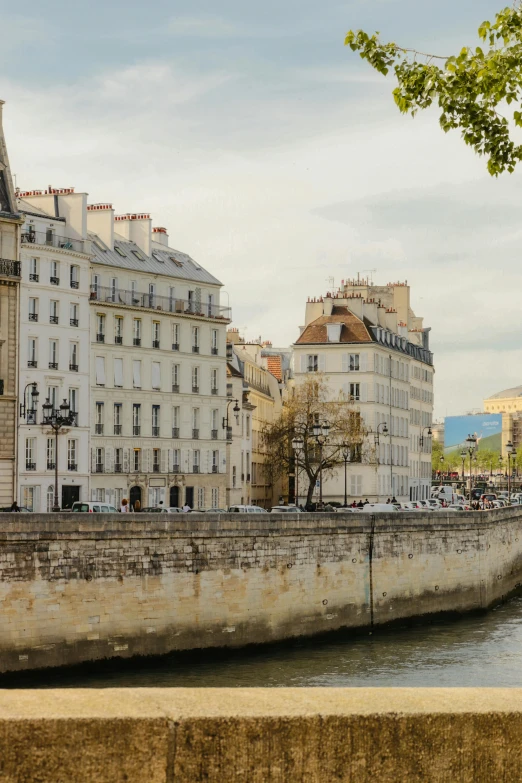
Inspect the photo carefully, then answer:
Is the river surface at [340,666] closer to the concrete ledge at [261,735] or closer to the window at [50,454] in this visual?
the concrete ledge at [261,735]

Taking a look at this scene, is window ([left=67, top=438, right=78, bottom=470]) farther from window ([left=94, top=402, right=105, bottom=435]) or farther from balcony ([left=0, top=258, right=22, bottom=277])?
balcony ([left=0, top=258, right=22, bottom=277])

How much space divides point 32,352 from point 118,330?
279 inches

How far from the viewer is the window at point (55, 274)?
214 ft

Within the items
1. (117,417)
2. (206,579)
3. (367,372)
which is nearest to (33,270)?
(117,417)

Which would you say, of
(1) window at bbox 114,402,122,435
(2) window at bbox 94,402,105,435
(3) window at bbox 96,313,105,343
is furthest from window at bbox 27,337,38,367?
(1) window at bbox 114,402,122,435

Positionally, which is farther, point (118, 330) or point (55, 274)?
point (118, 330)

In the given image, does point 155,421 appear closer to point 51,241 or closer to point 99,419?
point 99,419

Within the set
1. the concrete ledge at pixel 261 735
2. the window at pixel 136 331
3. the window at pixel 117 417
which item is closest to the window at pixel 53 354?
the window at pixel 117 417

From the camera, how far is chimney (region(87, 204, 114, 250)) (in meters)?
71.6

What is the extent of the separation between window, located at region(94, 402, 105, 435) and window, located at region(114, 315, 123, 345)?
137 inches

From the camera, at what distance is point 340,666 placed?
33000mm

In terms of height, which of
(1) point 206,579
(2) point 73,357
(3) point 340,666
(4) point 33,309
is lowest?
(3) point 340,666

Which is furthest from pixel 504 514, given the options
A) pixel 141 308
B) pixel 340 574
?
pixel 141 308

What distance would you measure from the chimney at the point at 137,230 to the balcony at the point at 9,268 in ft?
74.7
